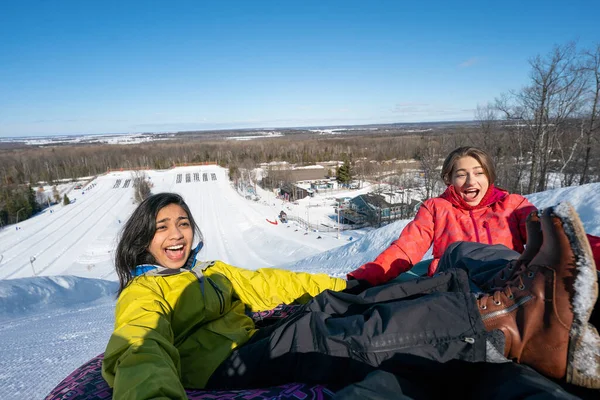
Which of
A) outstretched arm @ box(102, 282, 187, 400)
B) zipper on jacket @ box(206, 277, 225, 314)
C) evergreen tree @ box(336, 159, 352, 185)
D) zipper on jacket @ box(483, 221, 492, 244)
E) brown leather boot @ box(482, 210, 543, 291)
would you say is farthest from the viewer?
evergreen tree @ box(336, 159, 352, 185)

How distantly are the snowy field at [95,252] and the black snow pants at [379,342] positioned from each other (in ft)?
6.11

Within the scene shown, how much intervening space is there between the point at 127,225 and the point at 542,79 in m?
16.2

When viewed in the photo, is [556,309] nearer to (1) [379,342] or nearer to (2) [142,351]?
(1) [379,342]

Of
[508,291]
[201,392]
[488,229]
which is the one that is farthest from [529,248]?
[201,392]

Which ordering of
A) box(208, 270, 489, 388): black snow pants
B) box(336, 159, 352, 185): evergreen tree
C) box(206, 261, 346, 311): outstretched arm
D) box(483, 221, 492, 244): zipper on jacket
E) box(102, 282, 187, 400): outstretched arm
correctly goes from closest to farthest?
box(102, 282, 187, 400): outstretched arm
box(208, 270, 489, 388): black snow pants
box(206, 261, 346, 311): outstretched arm
box(483, 221, 492, 244): zipper on jacket
box(336, 159, 352, 185): evergreen tree

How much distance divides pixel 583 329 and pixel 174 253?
5.92ft

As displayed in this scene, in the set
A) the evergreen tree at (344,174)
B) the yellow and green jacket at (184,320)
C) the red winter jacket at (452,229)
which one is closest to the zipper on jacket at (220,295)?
the yellow and green jacket at (184,320)

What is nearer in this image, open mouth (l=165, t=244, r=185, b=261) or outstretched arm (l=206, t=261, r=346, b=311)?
open mouth (l=165, t=244, r=185, b=261)

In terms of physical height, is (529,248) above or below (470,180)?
below

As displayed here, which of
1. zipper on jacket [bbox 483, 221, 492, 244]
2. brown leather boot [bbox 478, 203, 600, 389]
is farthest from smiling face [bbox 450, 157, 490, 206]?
brown leather boot [bbox 478, 203, 600, 389]

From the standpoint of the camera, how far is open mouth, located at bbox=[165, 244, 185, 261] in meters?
1.78

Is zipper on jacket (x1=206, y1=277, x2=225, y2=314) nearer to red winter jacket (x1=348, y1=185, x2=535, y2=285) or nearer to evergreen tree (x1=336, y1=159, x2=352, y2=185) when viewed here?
red winter jacket (x1=348, y1=185, x2=535, y2=285)

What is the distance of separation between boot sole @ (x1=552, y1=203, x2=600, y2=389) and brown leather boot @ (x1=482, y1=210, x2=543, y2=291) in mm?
154

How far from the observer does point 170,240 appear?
1.79m
